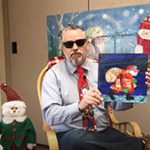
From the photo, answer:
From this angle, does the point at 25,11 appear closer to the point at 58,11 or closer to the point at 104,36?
the point at 58,11

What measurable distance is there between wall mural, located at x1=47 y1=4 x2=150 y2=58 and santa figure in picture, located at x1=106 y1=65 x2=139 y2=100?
96cm

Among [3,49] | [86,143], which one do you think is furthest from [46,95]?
[3,49]

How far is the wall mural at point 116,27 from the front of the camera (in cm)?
248

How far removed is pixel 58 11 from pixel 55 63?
3.40ft

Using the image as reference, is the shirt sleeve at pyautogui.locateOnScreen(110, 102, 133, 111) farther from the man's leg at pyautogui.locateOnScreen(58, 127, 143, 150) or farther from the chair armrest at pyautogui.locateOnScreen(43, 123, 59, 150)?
the chair armrest at pyautogui.locateOnScreen(43, 123, 59, 150)

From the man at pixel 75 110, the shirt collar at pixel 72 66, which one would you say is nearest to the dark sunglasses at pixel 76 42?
the man at pixel 75 110

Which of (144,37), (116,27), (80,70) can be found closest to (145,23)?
(144,37)

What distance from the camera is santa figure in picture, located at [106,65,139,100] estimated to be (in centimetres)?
158

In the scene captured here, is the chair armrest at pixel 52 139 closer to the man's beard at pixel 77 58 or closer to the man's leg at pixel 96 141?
the man's leg at pixel 96 141

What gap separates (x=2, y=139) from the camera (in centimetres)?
268

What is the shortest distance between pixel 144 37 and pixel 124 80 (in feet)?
3.33

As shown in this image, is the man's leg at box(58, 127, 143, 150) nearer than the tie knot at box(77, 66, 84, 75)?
Yes

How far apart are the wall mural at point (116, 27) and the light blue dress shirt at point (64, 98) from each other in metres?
0.77

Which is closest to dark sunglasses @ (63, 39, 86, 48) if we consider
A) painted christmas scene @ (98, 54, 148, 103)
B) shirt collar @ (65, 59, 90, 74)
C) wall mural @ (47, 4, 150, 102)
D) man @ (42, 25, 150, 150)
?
man @ (42, 25, 150, 150)
